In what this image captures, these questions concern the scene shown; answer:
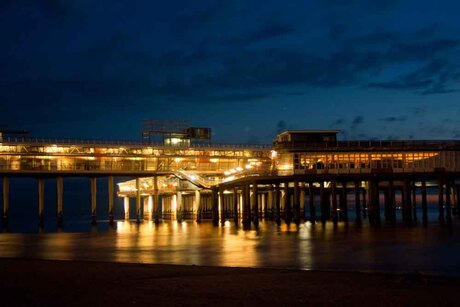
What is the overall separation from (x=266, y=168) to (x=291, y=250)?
111 ft

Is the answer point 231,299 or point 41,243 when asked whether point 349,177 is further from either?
point 231,299

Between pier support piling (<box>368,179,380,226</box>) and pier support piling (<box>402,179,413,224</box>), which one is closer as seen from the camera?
pier support piling (<box>402,179,413,224</box>)

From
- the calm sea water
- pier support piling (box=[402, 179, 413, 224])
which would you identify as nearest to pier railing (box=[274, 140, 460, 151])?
pier support piling (box=[402, 179, 413, 224])

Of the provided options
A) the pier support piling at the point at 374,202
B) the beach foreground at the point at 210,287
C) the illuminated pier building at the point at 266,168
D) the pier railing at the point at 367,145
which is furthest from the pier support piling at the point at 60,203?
the beach foreground at the point at 210,287

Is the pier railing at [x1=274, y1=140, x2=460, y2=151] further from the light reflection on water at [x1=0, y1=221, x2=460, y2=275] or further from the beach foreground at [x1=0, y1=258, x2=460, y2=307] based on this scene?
the beach foreground at [x1=0, y1=258, x2=460, y2=307]

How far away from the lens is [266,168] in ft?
231

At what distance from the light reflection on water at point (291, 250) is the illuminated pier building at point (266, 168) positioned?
12.5 meters

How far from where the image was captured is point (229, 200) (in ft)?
328

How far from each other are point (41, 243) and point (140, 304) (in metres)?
29.1

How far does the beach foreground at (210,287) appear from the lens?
19891 millimetres

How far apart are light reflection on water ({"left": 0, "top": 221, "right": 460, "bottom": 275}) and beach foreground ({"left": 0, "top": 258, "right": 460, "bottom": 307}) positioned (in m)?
3.59

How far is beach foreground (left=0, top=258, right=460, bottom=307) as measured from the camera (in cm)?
1989

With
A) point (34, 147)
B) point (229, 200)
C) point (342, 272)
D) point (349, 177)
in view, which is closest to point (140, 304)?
point (342, 272)

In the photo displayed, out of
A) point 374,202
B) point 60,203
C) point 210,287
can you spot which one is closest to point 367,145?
point 374,202
